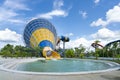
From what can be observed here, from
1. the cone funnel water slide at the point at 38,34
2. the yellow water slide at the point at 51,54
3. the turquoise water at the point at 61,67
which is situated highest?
the cone funnel water slide at the point at 38,34

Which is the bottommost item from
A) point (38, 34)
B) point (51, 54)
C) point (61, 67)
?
point (61, 67)

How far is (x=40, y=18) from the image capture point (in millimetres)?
101125

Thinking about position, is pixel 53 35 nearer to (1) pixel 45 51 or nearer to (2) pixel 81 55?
(1) pixel 45 51

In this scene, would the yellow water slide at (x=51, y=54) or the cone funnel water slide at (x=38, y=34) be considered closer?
the yellow water slide at (x=51, y=54)

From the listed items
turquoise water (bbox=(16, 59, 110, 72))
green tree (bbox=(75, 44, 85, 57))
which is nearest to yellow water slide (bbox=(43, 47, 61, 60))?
green tree (bbox=(75, 44, 85, 57))

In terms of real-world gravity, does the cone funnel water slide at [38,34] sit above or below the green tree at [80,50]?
above

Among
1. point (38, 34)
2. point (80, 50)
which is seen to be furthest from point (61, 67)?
point (38, 34)

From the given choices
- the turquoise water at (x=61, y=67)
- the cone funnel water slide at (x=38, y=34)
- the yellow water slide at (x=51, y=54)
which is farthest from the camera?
the cone funnel water slide at (x=38, y=34)

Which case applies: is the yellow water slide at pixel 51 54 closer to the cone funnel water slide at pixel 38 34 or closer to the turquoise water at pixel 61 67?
the cone funnel water slide at pixel 38 34

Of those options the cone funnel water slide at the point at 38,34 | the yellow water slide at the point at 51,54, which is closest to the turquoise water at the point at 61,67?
the yellow water slide at the point at 51,54

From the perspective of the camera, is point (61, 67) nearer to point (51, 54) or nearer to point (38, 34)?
point (51, 54)

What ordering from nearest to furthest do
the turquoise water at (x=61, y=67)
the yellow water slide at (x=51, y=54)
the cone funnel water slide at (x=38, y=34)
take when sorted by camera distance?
1. the turquoise water at (x=61, y=67)
2. the yellow water slide at (x=51, y=54)
3. the cone funnel water slide at (x=38, y=34)

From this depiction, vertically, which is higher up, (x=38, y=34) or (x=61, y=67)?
(x=38, y=34)

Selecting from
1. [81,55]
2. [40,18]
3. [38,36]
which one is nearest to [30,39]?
[38,36]
